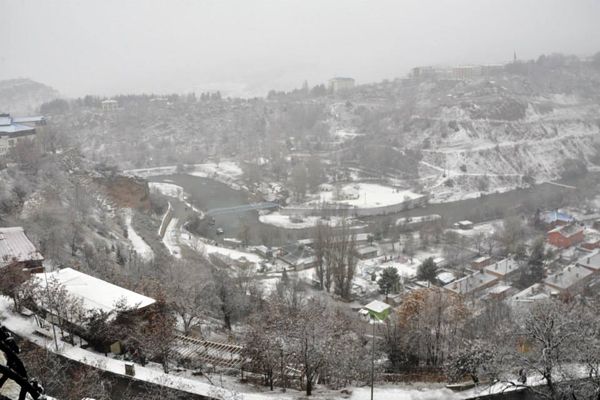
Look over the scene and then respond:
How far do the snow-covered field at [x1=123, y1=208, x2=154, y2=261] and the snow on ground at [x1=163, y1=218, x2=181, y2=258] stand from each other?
3.76 ft

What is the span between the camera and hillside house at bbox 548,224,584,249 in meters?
23.1

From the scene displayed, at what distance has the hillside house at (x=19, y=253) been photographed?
432 inches

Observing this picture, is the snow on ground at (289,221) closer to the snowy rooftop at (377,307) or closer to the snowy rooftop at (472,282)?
the snowy rooftop at (472,282)

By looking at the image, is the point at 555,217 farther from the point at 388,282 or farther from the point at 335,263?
the point at 335,263

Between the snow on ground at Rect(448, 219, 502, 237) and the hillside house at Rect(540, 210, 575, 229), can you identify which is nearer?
the snow on ground at Rect(448, 219, 502, 237)

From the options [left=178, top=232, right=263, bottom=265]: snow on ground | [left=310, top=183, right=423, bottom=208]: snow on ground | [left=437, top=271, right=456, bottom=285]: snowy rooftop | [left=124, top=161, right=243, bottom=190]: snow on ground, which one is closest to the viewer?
[left=437, top=271, right=456, bottom=285]: snowy rooftop

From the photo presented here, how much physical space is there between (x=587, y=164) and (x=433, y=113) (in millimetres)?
15446

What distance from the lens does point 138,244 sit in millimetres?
20562

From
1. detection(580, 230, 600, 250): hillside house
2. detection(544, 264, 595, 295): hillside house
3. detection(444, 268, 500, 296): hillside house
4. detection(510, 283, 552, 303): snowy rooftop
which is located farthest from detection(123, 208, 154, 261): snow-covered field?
detection(580, 230, 600, 250): hillside house

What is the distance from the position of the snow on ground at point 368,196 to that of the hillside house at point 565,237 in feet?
39.2

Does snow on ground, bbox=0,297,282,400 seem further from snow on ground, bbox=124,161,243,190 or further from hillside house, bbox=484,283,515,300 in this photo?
snow on ground, bbox=124,161,243,190

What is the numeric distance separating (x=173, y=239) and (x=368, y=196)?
1685cm

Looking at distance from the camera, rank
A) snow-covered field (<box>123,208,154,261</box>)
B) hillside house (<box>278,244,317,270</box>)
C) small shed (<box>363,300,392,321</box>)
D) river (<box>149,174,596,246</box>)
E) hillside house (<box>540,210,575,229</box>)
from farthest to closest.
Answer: river (<box>149,174,596,246</box>) → hillside house (<box>540,210,575,229</box>) → hillside house (<box>278,244,317,270</box>) → snow-covered field (<box>123,208,154,261</box>) → small shed (<box>363,300,392,321</box>)

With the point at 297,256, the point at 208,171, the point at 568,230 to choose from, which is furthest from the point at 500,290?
the point at 208,171
